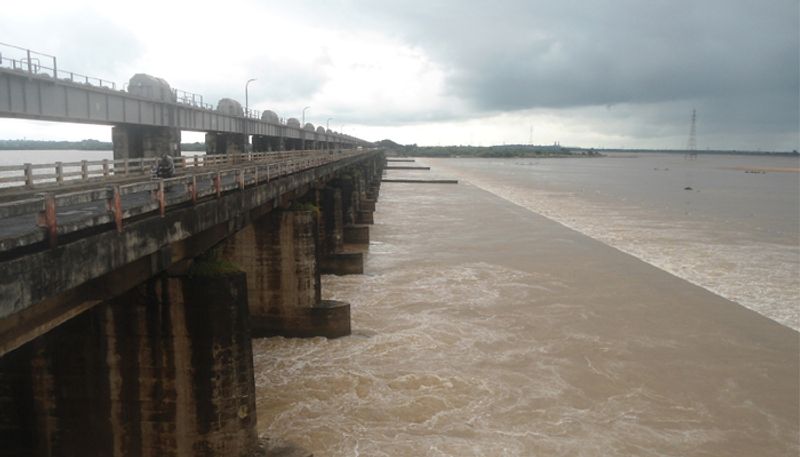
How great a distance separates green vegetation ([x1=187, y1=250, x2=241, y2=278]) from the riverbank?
527cm

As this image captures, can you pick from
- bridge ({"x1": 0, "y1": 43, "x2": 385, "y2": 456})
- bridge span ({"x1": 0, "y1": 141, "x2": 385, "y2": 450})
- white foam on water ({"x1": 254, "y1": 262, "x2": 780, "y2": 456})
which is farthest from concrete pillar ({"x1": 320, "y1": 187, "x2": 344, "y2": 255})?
bridge span ({"x1": 0, "y1": 141, "x2": 385, "y2": 450})

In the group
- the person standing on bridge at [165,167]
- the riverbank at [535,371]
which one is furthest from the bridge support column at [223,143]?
the person standing on bridge at [165,167]

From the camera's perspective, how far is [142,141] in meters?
34.8

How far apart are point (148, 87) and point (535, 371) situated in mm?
29544

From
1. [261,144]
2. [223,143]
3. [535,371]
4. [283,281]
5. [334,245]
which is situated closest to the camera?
[535,371]

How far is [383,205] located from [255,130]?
19.0m

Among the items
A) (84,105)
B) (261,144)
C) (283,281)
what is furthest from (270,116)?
(283,281)

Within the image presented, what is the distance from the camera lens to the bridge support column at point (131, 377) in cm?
1105

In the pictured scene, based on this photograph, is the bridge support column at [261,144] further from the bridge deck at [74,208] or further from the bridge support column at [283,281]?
the bridge deck at [74,208]

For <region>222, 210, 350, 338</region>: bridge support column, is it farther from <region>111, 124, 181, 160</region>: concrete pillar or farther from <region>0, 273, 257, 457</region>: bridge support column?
<region>111, 124, 181, 160</region>: concrete pillar

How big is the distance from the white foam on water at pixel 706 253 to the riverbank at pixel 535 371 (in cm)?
202

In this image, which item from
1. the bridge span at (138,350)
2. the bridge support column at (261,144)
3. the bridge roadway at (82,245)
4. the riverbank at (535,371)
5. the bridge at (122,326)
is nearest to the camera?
the bridge roadway at (82,245)

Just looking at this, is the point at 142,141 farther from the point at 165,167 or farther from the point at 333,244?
the point at 165,167

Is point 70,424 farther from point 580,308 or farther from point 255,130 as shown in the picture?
point 255,130
